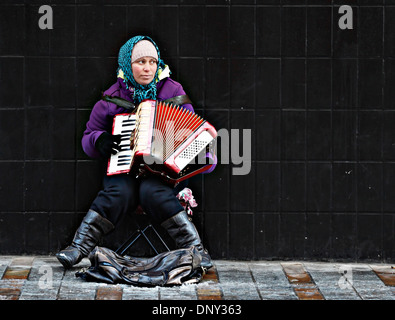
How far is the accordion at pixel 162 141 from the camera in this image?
6641mm

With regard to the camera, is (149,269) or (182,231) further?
(182,231)

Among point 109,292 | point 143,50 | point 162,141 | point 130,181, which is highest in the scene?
point 143,50

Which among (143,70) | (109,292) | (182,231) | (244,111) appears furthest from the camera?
(244,111)

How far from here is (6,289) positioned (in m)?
6.25

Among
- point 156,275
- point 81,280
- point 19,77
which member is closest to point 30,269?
point 81,280

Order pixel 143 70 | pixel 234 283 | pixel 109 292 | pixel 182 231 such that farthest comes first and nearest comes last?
pixel 143 70 < pixel 182 231 < pixel 234 283 < pixel 109 292

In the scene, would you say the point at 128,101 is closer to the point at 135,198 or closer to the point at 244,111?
the point at 135,198

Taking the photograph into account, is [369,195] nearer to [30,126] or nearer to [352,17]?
[352,17]

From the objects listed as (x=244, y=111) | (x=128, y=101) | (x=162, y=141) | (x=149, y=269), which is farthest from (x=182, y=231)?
(x=244, y=111)

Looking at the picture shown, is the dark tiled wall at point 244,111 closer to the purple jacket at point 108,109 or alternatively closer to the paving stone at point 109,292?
the purple jacket at point 108,109

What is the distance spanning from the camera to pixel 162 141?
6.67 m

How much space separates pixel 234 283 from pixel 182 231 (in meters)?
0.56

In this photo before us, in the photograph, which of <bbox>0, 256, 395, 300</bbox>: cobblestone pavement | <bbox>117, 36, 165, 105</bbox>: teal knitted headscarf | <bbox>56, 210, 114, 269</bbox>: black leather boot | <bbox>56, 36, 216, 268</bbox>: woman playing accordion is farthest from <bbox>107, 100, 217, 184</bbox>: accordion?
<bbox>0, 256, 395, 300</bbox>: cobblestone pavement

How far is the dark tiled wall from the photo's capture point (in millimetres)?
7332
